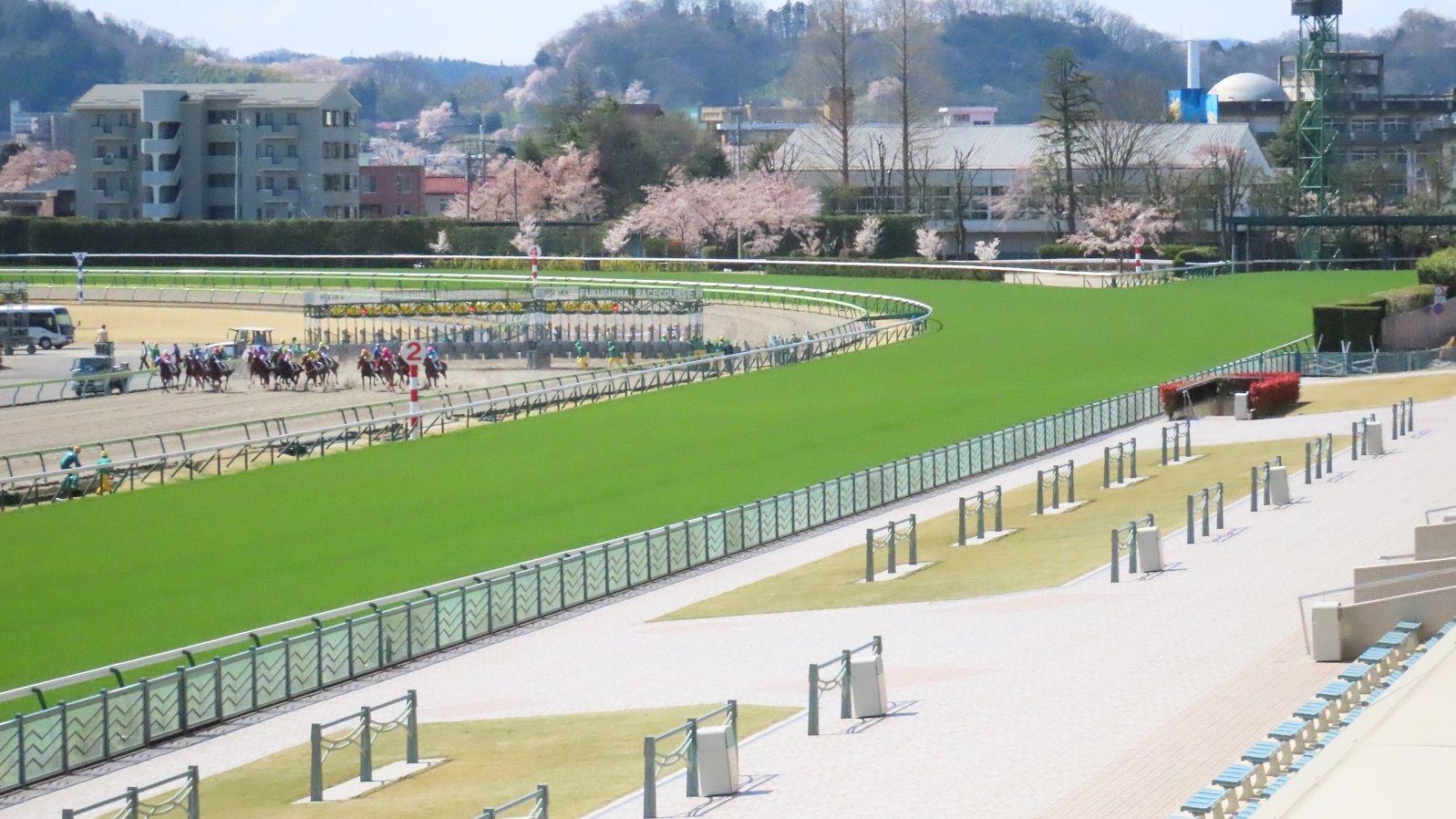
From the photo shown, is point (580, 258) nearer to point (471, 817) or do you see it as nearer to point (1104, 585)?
point (1104, 585)

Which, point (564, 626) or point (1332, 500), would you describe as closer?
point (564, 626)

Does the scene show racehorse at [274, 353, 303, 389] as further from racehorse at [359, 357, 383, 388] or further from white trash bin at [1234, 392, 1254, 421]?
white trash bin at [1234, 392, 1254, 421]

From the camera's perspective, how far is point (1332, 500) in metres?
28.5

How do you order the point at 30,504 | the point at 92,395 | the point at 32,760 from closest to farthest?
the point at 32,760, the point at 30,504, the point at 92,395

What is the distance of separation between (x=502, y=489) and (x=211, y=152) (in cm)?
9054

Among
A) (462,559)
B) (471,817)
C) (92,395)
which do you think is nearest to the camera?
A: (471,817)

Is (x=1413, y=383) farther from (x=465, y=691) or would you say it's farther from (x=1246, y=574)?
(x=465, y=691)

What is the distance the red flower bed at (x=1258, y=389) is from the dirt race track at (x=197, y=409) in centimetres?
1870

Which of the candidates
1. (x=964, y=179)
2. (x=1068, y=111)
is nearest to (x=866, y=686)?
(x=1068, y=111)

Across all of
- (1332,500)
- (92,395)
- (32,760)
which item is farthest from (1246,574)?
(92,395)

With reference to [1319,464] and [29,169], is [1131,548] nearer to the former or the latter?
[1319,464]

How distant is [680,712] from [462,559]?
10.2 metres

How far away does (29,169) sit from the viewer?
160 m

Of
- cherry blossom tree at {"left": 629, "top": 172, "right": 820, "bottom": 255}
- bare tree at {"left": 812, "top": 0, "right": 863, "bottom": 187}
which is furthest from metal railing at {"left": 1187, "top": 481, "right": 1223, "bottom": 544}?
bare tree at {"left": 812, "top": 0, "right": 863, "bottom": 187}
